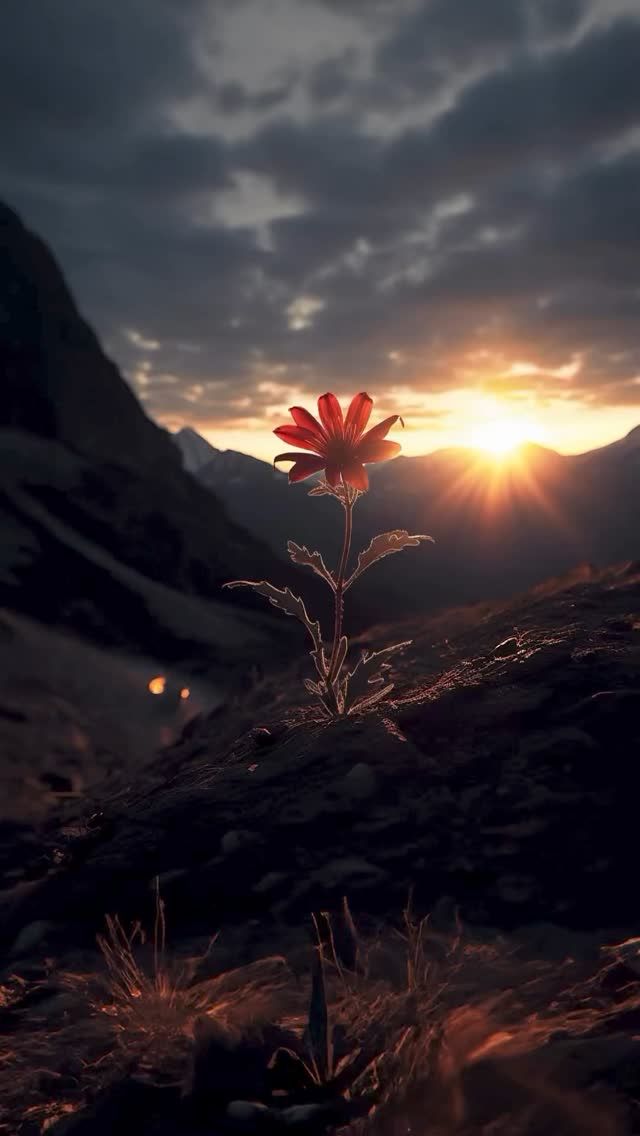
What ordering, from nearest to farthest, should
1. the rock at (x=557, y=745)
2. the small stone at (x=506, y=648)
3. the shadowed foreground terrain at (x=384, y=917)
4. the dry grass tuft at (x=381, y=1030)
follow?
the dry grass tuft at (x=381, y=1030) < the shadowed foreground terrain at (x=384, y=917) < the rock at (x=557, y=745) < the small stone at (x=506, y=648)

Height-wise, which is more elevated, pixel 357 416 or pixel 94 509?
pixel 94 509

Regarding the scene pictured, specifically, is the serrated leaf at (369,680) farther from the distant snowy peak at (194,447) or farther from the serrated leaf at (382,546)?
the distant snowy peak at (194,447)

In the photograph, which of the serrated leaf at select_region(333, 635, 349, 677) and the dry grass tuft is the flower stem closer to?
the serrated leaf at select_region(333, 635, 349, 677)

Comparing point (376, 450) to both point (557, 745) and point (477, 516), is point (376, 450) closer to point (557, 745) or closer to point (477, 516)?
point (557, 745)

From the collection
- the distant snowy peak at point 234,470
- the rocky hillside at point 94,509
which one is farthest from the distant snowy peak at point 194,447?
the rocky hillside at point 94,509

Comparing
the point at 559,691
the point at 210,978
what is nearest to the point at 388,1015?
the point at 210,978

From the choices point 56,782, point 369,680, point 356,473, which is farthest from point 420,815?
point 56,782
